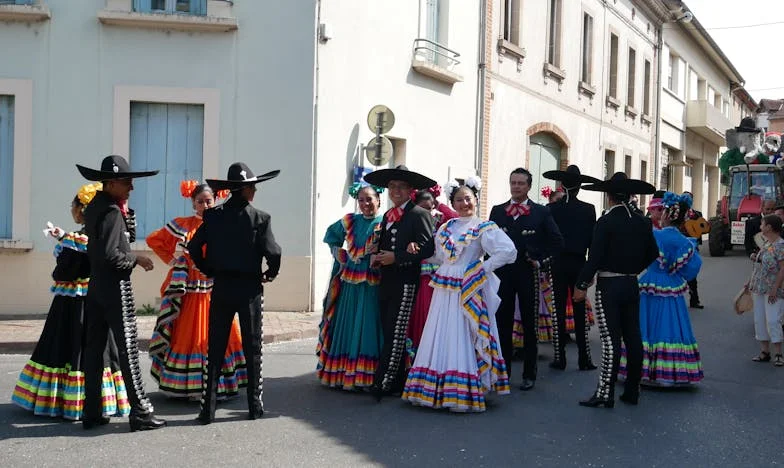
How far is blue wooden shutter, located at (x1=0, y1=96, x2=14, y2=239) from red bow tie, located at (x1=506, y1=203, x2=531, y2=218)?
302 inches

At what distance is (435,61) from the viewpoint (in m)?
16.0

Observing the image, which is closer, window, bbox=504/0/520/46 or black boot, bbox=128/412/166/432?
black boot, bbox=128/412/166/432

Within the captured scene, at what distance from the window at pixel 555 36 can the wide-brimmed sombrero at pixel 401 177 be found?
591 inches

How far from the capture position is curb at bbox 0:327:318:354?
9.58m

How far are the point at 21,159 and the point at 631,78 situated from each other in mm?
20874

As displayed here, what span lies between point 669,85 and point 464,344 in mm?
28650

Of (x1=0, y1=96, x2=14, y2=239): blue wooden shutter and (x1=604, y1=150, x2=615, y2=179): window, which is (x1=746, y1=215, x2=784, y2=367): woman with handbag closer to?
(x1=0, y1=96, x2=14, y2=239): blue wooden shutter

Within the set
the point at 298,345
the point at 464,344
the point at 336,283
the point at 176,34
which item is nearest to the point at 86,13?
the point at 176,34

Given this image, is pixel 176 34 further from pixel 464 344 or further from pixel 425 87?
pixel 464 344

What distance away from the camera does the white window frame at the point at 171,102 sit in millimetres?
12141

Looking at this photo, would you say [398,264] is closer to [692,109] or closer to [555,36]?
[555,36]

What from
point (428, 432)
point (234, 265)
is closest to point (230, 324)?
point (234, 265)

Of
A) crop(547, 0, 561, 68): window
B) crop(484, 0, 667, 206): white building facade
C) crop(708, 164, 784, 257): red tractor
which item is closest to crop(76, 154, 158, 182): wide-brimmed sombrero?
crop(484, 0, 667, 206): white building facade

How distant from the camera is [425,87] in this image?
51.6ft
